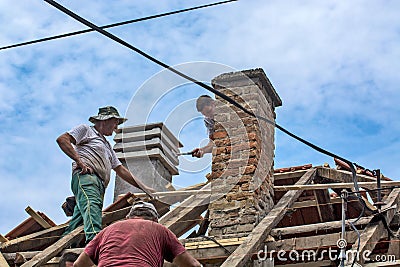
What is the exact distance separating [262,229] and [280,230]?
6.7 inches

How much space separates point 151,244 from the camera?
372 centimetres

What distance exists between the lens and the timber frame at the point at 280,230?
18.2 feet

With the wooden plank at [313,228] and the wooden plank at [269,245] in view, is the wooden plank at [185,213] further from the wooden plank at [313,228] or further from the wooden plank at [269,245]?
the wooden plank at [313,228]

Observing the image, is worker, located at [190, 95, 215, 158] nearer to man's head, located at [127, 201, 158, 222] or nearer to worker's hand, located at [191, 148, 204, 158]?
worker's hand, located at [191, 148, 204, 158]

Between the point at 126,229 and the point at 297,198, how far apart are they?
3.25 metres

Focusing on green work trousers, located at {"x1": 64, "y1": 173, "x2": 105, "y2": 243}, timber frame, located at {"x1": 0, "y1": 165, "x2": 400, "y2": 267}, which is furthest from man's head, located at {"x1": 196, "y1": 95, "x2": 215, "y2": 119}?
green work trousers, located at {"x1": 64, "y1": 173, "x2": 105, "y2": 243}

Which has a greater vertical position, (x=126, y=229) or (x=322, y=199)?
(x=322, y=199)

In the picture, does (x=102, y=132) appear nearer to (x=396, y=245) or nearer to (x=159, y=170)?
(x=396, y=245)

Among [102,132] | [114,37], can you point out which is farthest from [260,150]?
[114,37]

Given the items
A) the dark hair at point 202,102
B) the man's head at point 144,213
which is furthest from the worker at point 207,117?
the man's head at point 144,213

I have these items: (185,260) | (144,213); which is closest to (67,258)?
(144,213)

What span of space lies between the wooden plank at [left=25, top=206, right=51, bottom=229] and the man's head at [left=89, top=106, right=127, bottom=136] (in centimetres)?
147

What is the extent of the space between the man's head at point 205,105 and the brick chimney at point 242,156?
0.18 meters

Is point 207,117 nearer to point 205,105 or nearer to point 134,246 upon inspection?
point 205,105
